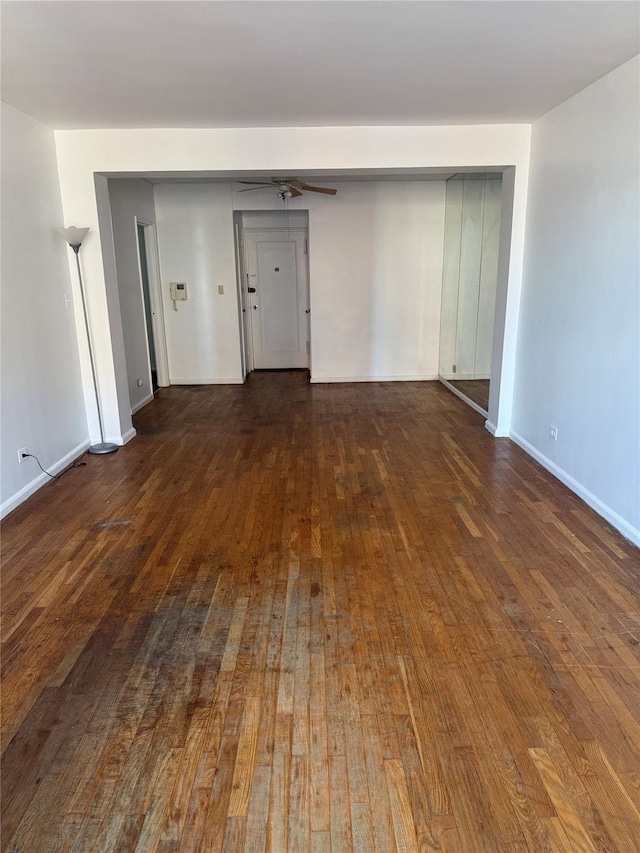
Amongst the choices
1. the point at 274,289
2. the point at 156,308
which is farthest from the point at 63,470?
the point at 274,289

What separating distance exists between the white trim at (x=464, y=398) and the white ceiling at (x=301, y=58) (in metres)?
2.80

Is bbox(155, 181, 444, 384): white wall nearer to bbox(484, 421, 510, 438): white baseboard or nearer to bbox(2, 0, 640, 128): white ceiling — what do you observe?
bbox(484, 421, 510, 438): white baseboard

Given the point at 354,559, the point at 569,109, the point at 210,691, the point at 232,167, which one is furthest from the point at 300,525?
the point at 569,109

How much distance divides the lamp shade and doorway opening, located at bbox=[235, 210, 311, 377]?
3.27 metres

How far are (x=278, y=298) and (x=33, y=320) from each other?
4503 millimetres

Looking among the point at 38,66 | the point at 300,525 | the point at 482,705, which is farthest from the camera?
the point at 300,525

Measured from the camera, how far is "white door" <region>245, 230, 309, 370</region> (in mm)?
7820

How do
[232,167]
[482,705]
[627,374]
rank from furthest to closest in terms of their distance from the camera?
[232,167], [627,374], [482,705]

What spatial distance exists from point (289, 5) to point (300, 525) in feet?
8.50

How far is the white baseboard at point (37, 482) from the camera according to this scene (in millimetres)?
3543

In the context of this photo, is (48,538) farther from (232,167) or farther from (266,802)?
(232,167)

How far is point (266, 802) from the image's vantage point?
5.20 ft

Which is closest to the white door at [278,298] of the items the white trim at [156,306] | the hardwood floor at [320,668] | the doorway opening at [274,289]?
the doorway opening at [274,289]

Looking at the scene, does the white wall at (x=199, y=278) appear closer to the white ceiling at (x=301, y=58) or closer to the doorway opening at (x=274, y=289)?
the doorway opening at (x=274, y=289)
